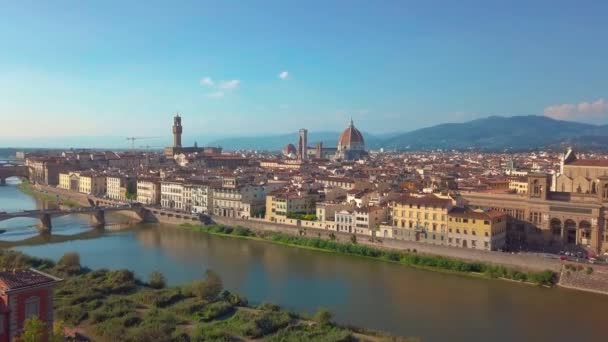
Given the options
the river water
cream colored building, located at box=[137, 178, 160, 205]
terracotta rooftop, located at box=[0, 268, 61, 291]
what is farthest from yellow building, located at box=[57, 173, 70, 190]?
terracotta rooftop, located at box=[0, 268, 61, 291]

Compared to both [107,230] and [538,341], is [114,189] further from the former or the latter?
[538,341]

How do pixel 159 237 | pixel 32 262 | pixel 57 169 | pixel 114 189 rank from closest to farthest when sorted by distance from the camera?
1. pixel 32 262
2. pixel 159 237
3. pixel 114 189
4. pixel 57 169

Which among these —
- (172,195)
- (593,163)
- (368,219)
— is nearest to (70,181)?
(172,195)

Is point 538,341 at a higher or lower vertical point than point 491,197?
lower

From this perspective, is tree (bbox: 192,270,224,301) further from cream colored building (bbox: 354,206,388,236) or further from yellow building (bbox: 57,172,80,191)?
yellow building (bbox: 57,172,80,191)

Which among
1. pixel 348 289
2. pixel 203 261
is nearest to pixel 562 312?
pixel 348 289
